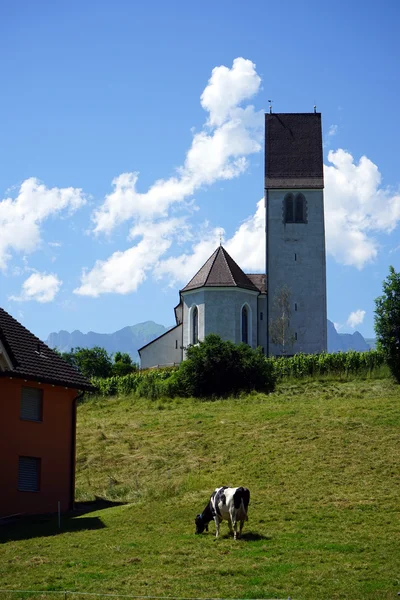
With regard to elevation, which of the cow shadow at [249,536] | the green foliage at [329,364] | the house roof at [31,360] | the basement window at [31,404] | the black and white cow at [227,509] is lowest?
the cow shadow at [249,536]

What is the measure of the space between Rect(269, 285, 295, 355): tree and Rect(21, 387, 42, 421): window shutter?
44.8 meters

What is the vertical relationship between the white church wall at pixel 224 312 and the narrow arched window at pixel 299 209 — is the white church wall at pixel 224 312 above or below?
below

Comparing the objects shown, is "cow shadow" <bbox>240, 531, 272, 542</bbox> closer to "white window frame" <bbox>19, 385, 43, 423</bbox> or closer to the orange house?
the orange house

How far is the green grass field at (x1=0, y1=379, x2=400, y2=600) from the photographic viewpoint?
15.8m

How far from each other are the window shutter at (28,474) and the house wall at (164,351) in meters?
46.6

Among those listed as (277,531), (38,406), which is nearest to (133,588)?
(277,531)

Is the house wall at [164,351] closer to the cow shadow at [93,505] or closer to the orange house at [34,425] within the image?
the orange house at [34,425]

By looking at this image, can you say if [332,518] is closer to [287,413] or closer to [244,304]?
[287,413]

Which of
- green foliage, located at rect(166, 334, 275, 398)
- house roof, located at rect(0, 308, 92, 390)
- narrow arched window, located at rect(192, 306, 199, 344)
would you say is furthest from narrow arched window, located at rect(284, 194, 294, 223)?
→ house roof, located at rect(0, 308, 92, 390)

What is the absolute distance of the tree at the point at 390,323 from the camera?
54875 millimetres

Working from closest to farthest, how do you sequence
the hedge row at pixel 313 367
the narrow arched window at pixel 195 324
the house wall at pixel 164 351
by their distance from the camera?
the hedge row at pixel 313 367, the narrow arched window at pixel 195 324, the house wall at pixel 164 351

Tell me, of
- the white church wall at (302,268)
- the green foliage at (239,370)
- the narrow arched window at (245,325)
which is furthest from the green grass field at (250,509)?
the white church wall at (302,268)

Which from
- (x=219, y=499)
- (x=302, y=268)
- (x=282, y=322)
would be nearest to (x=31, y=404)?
(x=219, y=499)

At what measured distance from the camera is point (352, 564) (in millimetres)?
16578
